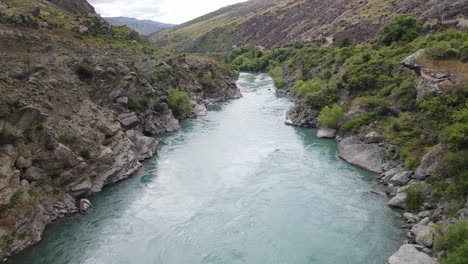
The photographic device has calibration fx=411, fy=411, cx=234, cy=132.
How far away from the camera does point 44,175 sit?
2933 centimetres

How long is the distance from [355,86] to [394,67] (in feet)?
16.4

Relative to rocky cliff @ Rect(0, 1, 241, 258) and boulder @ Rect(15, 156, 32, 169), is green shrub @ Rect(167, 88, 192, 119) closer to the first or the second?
rocky cliff @ Rect(0, 1, 241, 258)

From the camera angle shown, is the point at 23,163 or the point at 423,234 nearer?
the point at 423,234

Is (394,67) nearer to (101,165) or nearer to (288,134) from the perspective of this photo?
(288,134)

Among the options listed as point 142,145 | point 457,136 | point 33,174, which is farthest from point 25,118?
point 457,136

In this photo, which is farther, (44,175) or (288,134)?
(288,134)

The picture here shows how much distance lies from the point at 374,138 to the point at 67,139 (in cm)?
2811

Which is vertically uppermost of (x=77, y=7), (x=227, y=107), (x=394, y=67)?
(x=77, y=7)

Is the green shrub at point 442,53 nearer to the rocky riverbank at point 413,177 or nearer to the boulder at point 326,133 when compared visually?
the rocky riverbank at point 413,177

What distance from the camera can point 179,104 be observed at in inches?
2365

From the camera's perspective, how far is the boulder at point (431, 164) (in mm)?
29842

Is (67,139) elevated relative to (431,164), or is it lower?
elevated

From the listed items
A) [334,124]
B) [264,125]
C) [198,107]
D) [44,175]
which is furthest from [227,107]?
[44,175]

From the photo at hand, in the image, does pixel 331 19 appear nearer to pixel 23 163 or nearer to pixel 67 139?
pixel 67 139
